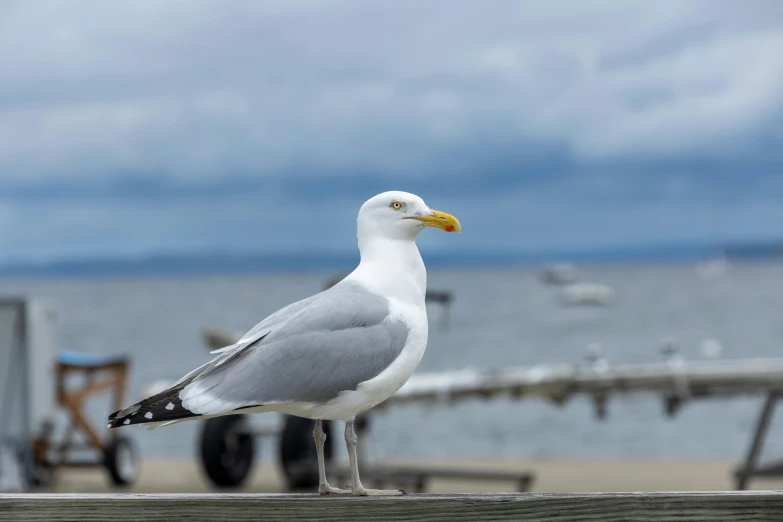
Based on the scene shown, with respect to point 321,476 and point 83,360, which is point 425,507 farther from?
point 83,360

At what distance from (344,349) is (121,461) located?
1153 cm

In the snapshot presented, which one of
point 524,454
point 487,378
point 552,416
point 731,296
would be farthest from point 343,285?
point 731,296

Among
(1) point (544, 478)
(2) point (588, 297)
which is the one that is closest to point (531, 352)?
(1) point (544, 478)

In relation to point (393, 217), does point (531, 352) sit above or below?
above

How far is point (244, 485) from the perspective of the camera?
14008 millimetres

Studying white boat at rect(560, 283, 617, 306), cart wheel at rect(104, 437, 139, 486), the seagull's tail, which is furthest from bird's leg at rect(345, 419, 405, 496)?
white boat at rect(560, 283, 617, 306)

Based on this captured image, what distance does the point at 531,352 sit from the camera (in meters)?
49.8

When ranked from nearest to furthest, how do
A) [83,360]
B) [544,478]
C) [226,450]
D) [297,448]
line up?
[297,448]
[226,450]
[83,360]
[544,478]

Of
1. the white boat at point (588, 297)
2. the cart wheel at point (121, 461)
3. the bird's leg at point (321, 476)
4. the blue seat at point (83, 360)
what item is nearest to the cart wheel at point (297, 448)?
the cart wheel at point (121, 461)

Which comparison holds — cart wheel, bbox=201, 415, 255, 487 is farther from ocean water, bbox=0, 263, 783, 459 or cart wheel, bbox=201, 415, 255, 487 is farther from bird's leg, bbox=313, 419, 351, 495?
bird's leg, bbox=313, 419, 351, 495

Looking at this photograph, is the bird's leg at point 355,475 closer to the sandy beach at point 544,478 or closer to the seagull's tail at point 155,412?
the seagull's tail at point 155,412

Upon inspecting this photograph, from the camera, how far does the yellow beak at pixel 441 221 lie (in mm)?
3172

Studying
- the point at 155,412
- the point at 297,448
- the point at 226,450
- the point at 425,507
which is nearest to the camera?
the point at 425,507

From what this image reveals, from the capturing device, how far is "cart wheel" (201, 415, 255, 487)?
1338 cm
